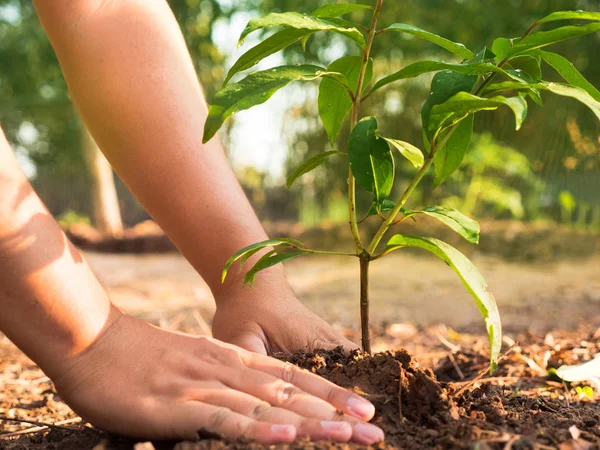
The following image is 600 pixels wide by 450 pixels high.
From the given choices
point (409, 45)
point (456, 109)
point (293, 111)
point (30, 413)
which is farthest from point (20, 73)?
point (456, 109)

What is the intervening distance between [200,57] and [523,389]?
809 cm

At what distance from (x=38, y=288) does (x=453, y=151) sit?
0.76m

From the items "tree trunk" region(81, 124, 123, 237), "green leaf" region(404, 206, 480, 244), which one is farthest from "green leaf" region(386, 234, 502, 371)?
"tree trunk" region(81, 124, 123, 237)

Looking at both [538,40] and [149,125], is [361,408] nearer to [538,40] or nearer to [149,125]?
[538,40]

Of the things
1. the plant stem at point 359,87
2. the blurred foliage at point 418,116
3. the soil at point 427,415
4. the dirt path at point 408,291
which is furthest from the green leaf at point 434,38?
the blurred foliage at point 418,116

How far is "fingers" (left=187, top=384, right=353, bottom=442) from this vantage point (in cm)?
93

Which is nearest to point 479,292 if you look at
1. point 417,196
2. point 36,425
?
point 36,425

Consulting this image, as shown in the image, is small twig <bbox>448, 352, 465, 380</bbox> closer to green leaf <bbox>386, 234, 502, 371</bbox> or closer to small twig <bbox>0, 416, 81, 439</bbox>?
green leaf <bbox>386, 234, 502, 371</bbox>

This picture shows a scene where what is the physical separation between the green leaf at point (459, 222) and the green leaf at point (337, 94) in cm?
26

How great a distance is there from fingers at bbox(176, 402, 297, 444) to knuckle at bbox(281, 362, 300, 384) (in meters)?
0.12

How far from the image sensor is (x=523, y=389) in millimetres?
1529

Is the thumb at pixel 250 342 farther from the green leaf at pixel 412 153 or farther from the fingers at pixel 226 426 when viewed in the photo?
the green leaf at pixel 412 153

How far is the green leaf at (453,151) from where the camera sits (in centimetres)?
111

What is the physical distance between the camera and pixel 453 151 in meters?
1.12
